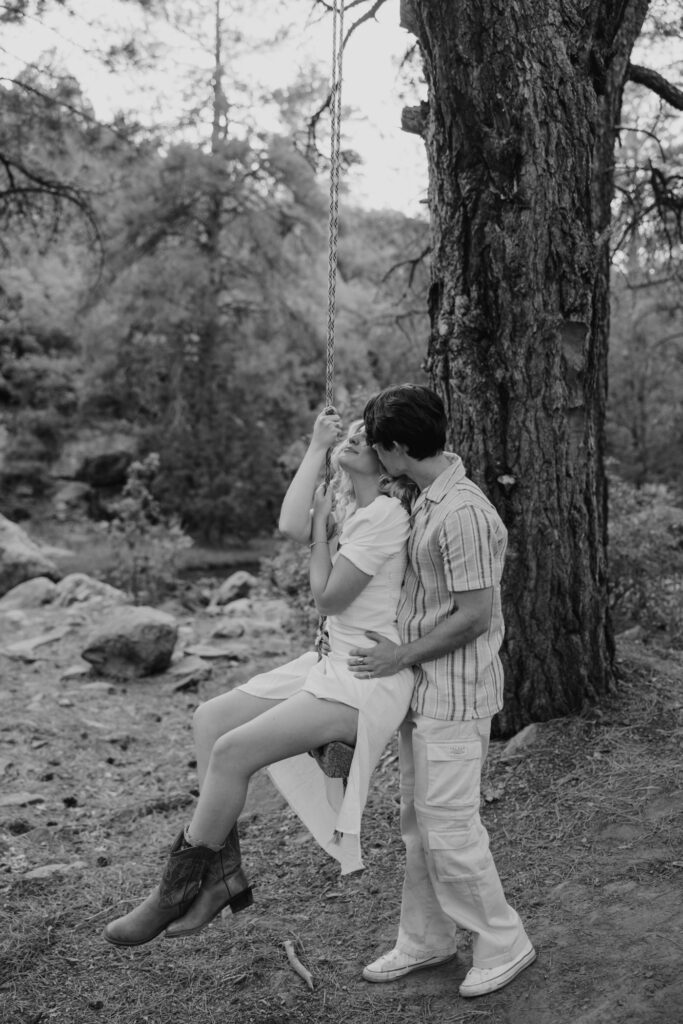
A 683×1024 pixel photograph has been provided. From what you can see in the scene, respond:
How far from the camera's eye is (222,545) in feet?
59.3

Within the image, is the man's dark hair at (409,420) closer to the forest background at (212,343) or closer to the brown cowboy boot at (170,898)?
the brown cowboy boot at (170,898)

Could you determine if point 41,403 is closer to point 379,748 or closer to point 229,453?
point 229,453

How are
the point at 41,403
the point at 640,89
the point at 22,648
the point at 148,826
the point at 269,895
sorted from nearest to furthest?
the point at 269,895 → the point at 148,826 → the point at 640,89 → the point at 22,648 → the point at 41,403

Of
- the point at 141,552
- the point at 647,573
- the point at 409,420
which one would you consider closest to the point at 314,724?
the point at 409,420

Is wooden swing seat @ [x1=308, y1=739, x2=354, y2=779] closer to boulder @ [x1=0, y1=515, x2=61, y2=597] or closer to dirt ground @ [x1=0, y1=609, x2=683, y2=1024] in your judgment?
dirt ground @ [x1=0, y1=609, x2=683, y2=1024]

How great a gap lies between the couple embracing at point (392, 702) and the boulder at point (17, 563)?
9.49m

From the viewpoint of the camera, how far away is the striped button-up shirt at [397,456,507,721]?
8.32ft

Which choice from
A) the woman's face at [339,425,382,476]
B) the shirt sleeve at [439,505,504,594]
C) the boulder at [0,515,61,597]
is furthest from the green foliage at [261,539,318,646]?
the boulder at [0,515,61,597]

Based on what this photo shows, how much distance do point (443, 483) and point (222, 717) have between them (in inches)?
36.3

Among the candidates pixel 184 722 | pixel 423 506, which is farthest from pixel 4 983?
pixel 184 722

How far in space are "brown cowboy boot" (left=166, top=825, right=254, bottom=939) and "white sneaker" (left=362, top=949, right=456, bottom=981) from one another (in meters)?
0.57

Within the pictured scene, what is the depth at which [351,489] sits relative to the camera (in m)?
2.88

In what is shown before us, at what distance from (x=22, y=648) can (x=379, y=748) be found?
242 inches

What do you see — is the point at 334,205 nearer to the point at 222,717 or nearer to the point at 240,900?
the point at 222,717
